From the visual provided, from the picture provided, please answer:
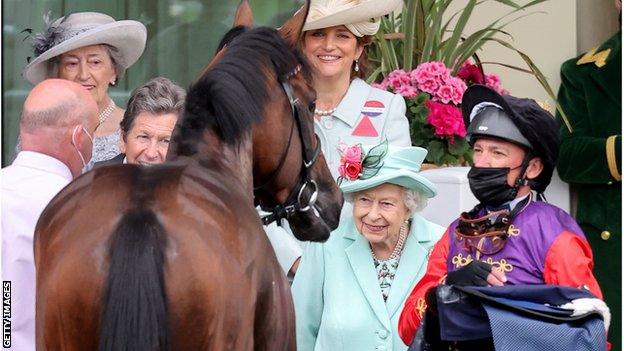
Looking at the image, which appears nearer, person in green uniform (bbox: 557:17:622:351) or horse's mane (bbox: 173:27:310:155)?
horse's mane (bbox: 173:27:310:155)

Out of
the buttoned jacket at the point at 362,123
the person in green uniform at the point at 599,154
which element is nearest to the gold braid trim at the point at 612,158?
the person in green uniform at the point at 599,154

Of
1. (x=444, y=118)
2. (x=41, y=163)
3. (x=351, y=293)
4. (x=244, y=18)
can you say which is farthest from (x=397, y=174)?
(x=444, y=118)

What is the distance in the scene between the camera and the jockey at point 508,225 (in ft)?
13.0

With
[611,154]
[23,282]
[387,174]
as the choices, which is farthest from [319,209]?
[611,154]

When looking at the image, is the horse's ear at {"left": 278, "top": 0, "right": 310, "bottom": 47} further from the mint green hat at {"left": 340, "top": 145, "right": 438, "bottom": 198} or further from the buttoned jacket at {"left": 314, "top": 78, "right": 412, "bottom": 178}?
the buttoned jacket at {"left": 314, "top": 78, "right": 412, "bottom": 178}

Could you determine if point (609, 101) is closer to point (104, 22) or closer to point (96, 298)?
point (104, 22)

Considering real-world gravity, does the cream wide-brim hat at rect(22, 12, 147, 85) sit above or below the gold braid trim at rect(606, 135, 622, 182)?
above

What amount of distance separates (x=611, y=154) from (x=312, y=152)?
2.86 metres

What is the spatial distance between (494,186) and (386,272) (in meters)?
0.79

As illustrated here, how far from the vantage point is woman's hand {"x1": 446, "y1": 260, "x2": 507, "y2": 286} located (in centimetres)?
391

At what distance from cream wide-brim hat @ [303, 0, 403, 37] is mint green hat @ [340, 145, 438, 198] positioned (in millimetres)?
1125

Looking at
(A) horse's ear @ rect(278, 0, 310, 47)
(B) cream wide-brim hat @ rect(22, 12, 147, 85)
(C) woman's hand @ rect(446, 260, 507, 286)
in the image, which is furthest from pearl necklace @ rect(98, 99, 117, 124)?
(C) woman's hand @ rect(446, 260, 507, 286)

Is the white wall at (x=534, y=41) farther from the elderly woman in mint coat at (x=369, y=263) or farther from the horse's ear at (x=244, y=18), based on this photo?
the horse's ear at (x=244, y=18)

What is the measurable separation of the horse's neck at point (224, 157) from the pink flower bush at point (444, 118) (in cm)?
253
